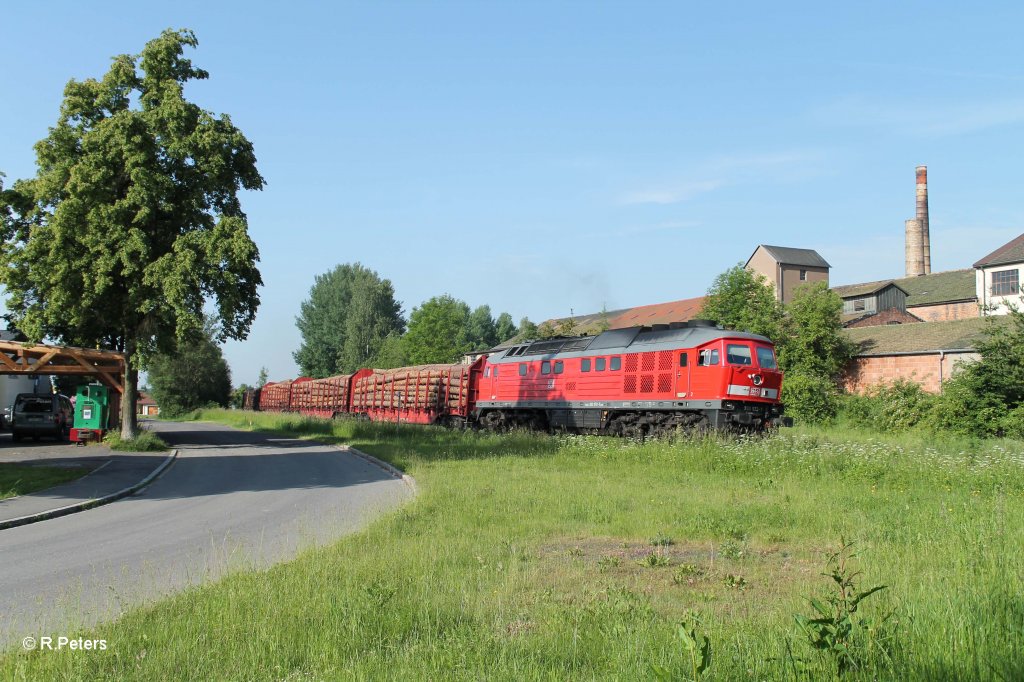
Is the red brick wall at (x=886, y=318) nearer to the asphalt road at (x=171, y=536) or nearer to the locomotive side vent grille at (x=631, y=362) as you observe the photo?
the locomotive side vent grille at (x=631, y=362)

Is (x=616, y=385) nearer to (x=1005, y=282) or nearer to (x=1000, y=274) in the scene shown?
(x=1005, y=282)

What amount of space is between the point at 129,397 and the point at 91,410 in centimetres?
162

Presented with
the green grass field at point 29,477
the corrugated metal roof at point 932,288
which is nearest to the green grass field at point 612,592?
the green grass field at point 29,477

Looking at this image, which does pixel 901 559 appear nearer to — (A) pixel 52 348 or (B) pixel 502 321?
(A) pixel 52 348

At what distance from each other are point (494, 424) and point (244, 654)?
1150 inches

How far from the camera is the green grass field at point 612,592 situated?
5.27 metres

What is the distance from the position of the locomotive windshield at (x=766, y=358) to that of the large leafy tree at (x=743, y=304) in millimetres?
21087

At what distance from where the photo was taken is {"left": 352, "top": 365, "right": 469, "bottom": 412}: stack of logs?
124 feet

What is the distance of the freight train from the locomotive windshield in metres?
0.06

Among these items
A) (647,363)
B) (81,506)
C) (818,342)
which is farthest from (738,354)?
(818,342)

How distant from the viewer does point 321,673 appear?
5.32 meters

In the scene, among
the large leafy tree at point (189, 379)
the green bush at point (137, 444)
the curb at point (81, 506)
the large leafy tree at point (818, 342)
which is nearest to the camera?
the curb at point (81, 506)

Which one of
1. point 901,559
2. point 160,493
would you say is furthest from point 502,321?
point 901,559

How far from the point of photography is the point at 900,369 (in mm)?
39000
